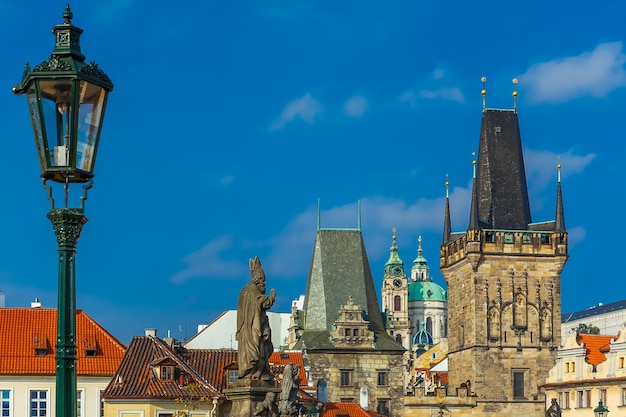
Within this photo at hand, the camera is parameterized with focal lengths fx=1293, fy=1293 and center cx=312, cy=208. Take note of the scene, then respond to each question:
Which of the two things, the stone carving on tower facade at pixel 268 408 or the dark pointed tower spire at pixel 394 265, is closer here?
the stone carving on tower facade at pixel 268 408

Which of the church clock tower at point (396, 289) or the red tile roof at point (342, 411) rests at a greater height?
the church clock tower at point (396, 289)

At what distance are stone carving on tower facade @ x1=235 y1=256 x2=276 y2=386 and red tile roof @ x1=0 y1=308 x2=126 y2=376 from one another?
101 ft

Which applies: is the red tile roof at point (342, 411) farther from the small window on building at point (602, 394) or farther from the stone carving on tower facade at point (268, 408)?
the stone carving on tower facade at point (268, 408)

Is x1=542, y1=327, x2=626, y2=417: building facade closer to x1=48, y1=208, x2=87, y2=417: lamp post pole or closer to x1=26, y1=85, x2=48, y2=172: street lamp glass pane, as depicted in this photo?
x1=48, y1=208, x2=87, y2=417: lamp post pole

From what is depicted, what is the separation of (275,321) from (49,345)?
41.4 m

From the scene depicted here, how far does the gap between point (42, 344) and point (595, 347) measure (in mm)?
31851

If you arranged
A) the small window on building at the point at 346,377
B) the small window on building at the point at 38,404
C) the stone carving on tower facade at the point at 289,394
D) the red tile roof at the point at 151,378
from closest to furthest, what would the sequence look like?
the stone carving on tower facade at the point at 289,394 < the small window on building at the point at 38,404 < the red tile roof at the point at 151,378 < the small window on building at the point at 346,377

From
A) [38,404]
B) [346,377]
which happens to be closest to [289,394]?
[38,404]

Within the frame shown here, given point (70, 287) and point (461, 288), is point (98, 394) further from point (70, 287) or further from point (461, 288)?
point (70, 287)

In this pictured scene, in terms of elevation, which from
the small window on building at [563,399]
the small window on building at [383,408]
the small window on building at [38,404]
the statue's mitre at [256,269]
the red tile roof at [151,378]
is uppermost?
the statue's mitre at [256,269]

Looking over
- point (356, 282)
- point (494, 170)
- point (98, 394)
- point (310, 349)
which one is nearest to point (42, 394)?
point (98, 394)

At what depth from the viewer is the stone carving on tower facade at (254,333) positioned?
14656 mm

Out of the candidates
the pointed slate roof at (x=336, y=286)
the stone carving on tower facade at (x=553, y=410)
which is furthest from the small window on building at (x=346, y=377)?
the stone carving on tower facade at (x=553, y=410)

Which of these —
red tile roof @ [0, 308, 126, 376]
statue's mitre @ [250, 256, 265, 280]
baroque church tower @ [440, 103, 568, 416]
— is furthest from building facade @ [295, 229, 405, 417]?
statue's mitre @ [250, 256, 265, 280]
